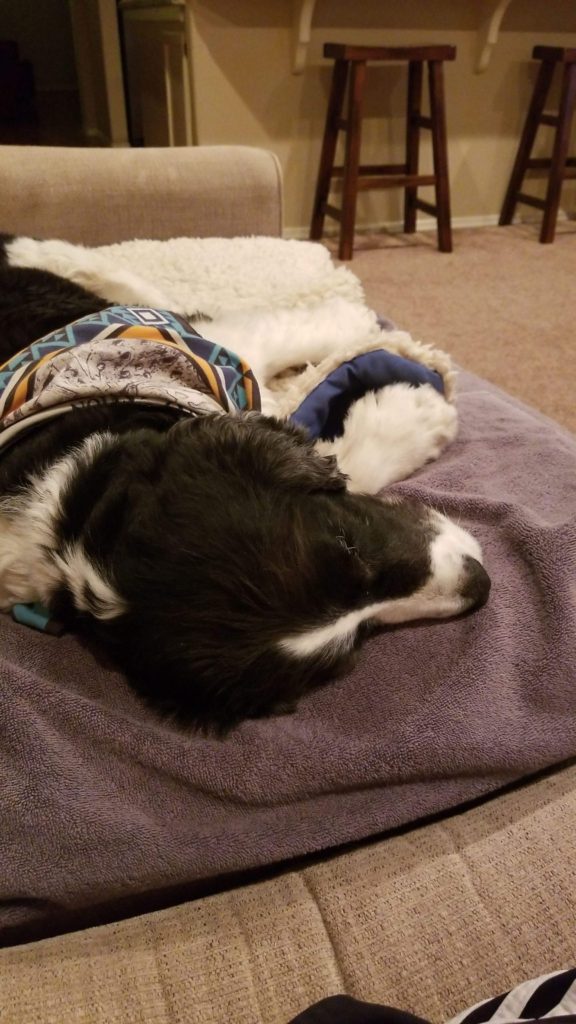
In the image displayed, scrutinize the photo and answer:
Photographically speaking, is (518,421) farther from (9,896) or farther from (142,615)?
(9,896)

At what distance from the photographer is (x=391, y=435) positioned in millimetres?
1551

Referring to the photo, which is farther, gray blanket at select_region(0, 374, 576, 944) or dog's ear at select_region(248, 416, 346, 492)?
dog's ear at select_region(248, 416, 346, 492)

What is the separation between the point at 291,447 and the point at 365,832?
580 mm

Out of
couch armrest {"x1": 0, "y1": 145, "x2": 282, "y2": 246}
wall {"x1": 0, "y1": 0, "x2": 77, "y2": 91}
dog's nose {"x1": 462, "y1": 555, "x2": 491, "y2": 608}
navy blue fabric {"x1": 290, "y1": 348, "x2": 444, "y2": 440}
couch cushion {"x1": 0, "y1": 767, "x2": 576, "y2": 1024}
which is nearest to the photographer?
couch cushion {"x1": 0, "y1": 767, "x2": 576, "y2": 1024}

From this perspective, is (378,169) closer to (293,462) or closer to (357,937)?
(293,462)

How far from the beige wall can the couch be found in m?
4.39

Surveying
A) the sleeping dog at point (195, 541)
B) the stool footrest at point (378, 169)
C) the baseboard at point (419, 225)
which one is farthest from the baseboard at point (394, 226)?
the sleeping dog at point (195, 541)

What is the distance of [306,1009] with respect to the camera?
2.71 feet

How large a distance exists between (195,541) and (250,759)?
1.04 ft

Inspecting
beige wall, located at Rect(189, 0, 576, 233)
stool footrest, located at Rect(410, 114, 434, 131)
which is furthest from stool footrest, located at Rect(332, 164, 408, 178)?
stool footrest, located at Rect(410, 114, 434, 131)

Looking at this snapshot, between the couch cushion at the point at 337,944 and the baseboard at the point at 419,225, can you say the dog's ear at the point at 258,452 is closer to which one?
the couch cushion at the point at 337,944

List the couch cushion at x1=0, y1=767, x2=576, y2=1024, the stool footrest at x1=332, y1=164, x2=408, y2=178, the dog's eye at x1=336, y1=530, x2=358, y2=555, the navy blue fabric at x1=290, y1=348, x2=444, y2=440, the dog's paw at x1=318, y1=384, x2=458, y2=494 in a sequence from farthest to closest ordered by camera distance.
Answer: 1. the stool footrest at x1=332, y1=164, x2=408, y2=178
2. the navy blue fabric at x1=290, y1=348, x2=444, y2=440
3. the dog's paw at x1=318, y1=384, x2=458, y2=494
4. the dog's eye at x1=336, y1=530, x2=358, y2=555
5. the couch cushion at x1=0, y1=767, x2=576, y2=1024

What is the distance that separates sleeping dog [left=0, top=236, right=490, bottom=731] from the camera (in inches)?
36.6

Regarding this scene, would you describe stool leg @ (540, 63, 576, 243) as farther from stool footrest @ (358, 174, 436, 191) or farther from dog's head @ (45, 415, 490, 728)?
dog's head @ (45, 415, 490, 728)
